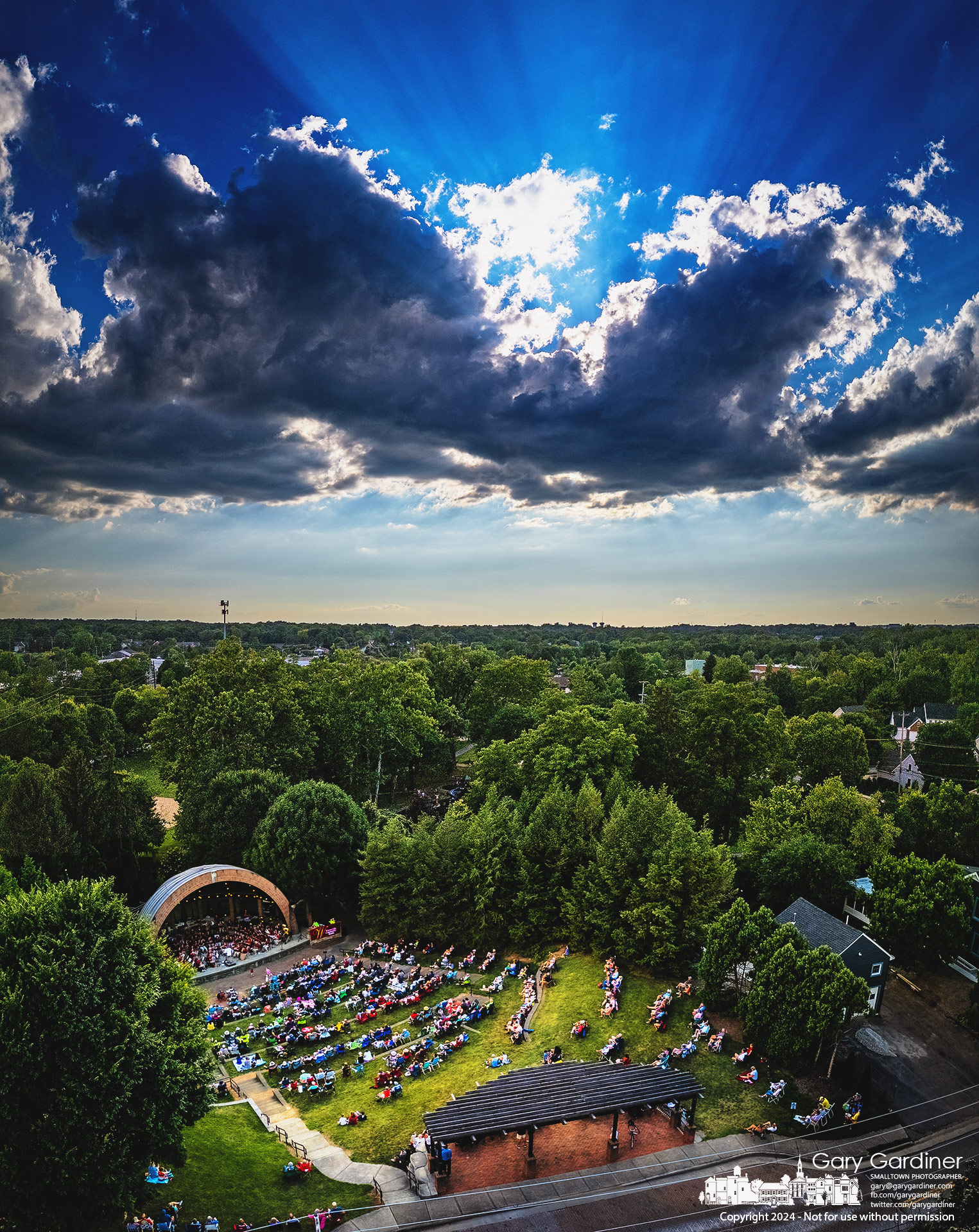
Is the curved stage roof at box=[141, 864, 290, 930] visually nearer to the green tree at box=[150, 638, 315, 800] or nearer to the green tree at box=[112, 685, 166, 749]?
the green tree at box=[150, 638, 315, 800]

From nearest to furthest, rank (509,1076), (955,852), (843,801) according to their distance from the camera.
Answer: (509,1076)
(843,801)
(955,852)

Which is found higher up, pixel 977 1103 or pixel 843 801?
pixel 843 801

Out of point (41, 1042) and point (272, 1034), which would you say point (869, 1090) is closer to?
point (272, 1034)

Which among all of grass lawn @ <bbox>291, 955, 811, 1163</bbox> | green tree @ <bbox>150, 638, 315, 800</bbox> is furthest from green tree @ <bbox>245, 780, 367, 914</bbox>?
grass lawn @ <bbox>291, 955, 811, 1163</bbox>

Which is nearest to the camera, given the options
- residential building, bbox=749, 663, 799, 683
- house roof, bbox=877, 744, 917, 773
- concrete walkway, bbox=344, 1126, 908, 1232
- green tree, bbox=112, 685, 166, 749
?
concrete walkway, bbox=344, 1126, 908, 1232

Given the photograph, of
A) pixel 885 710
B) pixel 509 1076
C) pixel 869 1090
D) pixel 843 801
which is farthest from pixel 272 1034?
pixel 885 710

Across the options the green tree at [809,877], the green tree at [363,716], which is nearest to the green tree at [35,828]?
the green tree at [363,716]

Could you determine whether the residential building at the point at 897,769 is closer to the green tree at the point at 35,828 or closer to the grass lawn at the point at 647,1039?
the grass lawn at the point at 647,1039
